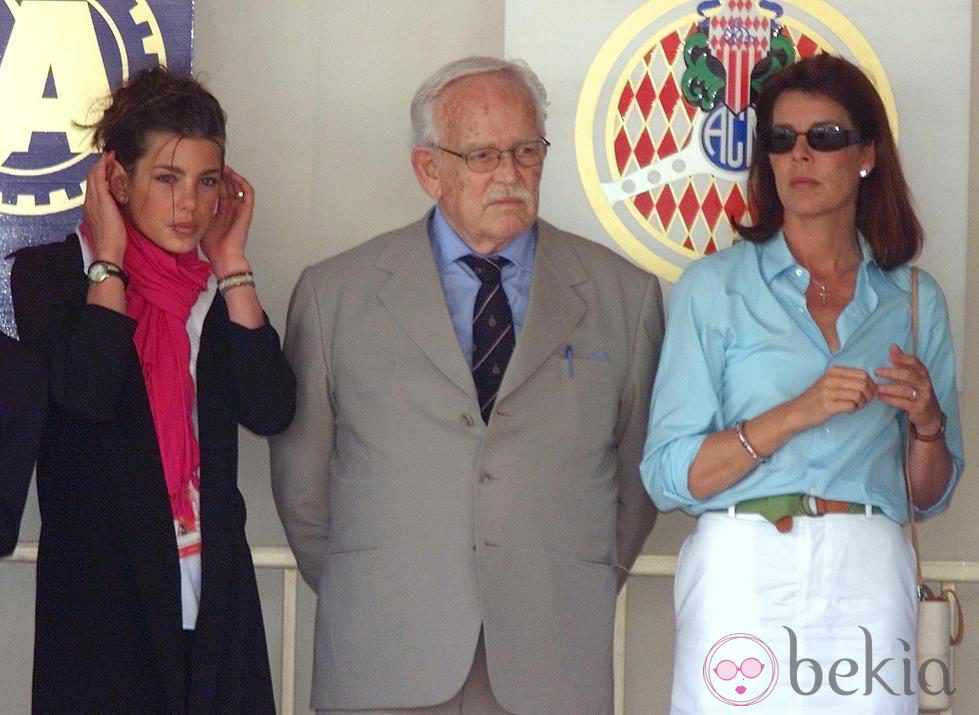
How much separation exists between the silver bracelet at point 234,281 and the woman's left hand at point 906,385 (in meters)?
1.23

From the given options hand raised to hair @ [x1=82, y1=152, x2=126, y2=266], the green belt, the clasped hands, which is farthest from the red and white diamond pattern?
hand raised to hair @ [x1=82, y1=152, x2=126, y2=266]

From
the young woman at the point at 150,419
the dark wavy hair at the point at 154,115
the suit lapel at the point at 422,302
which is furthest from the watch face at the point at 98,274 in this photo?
the suit lapel at the point at 422,302

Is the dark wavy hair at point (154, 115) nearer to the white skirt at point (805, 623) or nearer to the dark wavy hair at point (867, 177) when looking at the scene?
the dark wavy hair at point (867, 177)

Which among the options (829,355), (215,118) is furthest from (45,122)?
(829,355)

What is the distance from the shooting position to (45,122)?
3625 mm

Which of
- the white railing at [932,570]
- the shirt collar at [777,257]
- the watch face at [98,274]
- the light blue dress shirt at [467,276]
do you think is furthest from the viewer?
the white railing at [932,570]

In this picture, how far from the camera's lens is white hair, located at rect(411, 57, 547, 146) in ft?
10.3

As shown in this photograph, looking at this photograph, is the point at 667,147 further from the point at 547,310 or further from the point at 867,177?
the point at 547,310

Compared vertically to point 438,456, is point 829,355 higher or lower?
higher

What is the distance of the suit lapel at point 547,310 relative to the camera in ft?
9.81

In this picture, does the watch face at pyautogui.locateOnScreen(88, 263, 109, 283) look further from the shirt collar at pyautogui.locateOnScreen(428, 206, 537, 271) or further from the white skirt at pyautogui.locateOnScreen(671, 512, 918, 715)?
the white skirt at pyautogui.locateOnScreen(671, 512, 918, 715)

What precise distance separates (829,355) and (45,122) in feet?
6.33

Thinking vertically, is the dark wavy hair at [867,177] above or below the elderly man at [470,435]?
above

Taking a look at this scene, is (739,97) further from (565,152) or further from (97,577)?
(97,577)
